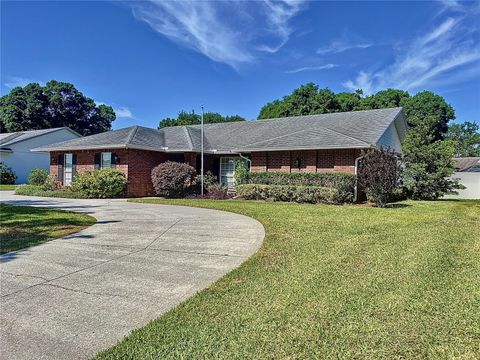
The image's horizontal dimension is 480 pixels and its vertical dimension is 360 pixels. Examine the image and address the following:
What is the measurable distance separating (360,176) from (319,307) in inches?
421

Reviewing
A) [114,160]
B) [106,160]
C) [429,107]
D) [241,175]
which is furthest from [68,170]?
[429,107]

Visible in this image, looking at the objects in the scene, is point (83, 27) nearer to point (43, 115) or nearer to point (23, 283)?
point (23, 283)

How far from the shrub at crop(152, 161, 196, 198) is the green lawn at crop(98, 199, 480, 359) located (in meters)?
11.4

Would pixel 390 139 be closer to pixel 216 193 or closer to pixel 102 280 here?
pixel 216 193

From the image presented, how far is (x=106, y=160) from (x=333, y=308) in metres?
18.0

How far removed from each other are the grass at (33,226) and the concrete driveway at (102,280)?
46 centimetres

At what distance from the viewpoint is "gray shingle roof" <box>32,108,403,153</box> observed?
54.4 feet

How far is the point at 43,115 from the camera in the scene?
1957 inches

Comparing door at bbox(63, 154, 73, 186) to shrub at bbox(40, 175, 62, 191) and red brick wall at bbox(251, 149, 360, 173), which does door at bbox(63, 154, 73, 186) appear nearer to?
shrub at bbox(40, 175, 62, 191)

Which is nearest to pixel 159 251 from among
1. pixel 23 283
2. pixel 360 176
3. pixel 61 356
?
pixel 23 283

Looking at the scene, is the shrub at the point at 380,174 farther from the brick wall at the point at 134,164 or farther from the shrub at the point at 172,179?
the brick wall at the point at 134,164

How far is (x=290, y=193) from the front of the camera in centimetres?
1545

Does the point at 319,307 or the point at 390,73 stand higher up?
the point at 390,73

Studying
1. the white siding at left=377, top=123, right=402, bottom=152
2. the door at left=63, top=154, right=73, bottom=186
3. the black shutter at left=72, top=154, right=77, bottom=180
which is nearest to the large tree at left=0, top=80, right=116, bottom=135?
the door at left=63, top=154, right=73, bottom=186
